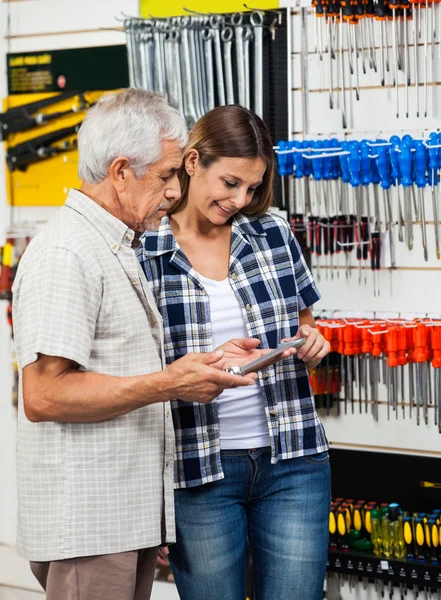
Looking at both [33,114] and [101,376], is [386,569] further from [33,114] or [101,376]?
[33,114]

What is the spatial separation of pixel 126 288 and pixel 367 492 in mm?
2112

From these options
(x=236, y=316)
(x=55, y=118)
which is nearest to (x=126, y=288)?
(x=236, y=316)

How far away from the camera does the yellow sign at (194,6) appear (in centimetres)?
363

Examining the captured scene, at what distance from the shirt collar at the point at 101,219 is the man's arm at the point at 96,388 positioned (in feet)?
0.90

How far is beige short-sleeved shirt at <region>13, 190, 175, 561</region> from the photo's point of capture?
1.73 meters

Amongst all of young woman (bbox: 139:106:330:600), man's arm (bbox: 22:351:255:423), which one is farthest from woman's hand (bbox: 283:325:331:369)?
man's arm (bbox: 22:351:255:423)

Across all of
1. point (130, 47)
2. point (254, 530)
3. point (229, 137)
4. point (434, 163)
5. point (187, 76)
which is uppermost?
point (130, 47)

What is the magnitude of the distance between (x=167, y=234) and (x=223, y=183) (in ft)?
0.63

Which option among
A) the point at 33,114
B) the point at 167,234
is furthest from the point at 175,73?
the point at 167,234

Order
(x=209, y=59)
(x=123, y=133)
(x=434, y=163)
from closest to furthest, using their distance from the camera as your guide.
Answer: (x=123, y=133)
(x=434, y=163)
(x=209, y=59)

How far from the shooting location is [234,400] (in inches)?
88.2

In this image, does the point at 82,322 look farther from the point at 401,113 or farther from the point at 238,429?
the point at 401,113

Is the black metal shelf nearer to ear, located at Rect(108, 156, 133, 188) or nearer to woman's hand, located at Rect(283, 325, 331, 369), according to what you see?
woman's hand, located at Rect(283, 325, 331, 369)

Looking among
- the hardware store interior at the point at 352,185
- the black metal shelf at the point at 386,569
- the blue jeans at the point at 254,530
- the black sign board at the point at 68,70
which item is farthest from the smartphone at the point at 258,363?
the black sign board at the point at 68,70
